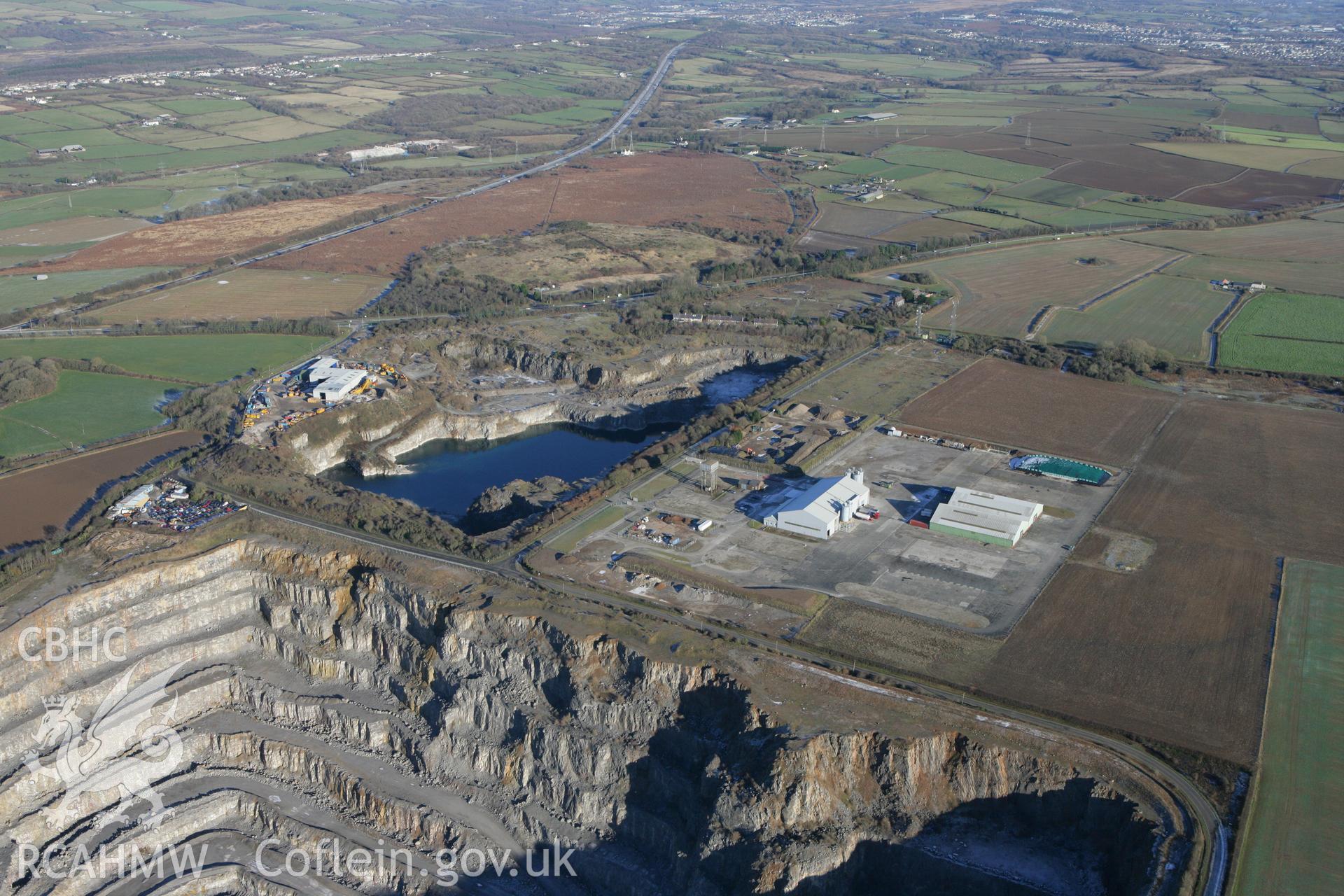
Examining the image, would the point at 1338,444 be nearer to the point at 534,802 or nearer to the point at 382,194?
the point at 534,802

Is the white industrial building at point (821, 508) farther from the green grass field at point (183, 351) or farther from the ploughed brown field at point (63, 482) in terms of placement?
the green grass field at point (183, 351)

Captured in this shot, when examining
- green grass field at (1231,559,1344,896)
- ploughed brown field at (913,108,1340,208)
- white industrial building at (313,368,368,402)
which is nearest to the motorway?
white industrial building at (313,368,368,402)

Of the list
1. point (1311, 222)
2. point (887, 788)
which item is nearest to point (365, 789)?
point (887, 788)

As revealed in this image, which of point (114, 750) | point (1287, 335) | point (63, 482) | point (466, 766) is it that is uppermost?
point (1287, 335)

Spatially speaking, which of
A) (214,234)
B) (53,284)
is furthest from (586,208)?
(53,284)

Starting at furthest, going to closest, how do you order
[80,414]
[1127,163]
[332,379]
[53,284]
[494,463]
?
1. [1127,163]
2. [53,284]
3. [332,379]
4. [494,463]
5. [80,414]

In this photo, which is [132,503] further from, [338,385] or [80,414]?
[338,385]

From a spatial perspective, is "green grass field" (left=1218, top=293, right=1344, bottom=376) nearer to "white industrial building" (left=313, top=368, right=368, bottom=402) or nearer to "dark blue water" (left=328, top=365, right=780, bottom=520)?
"dark blue water" (left=328, top=365, right=780, bottom=520)
